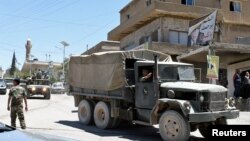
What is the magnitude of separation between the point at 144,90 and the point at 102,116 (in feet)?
8.12

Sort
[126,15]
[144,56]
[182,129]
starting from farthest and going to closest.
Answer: [126,15] → [144,56] → [182,129]

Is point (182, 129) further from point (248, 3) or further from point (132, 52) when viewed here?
point (248, 3)

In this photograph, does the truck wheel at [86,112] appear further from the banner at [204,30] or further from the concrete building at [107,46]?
the concrete building at [107,46]

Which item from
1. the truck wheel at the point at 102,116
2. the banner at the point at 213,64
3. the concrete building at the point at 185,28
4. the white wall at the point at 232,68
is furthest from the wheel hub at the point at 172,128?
the white wall at the point at 232,68

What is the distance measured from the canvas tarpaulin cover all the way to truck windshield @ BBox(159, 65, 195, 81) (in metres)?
1.35

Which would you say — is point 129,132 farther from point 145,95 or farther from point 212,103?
point 212,103

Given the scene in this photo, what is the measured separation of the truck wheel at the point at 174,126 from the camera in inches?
429

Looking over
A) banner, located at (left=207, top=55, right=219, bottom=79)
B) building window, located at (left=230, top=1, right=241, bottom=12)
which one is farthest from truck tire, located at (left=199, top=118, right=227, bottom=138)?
building window, located at (left=230, top=1, right=241, bottom=12)

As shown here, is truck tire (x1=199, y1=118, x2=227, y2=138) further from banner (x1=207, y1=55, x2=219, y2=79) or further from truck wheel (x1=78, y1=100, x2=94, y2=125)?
banner (x1=207, y1=55, x2=219, y2=79)

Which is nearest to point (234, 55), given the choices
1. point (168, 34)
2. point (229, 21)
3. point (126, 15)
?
point (168, 34)

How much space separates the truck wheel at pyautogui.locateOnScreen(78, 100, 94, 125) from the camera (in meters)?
15.3

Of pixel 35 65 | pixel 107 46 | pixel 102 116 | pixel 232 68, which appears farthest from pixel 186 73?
pixel 35 65

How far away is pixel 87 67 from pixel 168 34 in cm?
1862

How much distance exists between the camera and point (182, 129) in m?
10.9
